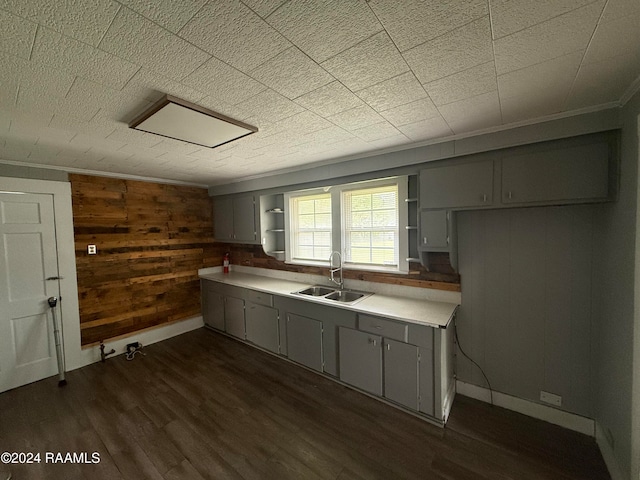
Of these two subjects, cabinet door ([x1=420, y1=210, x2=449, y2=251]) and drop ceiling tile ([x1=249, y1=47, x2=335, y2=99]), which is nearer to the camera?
drop ceiling tile ([x1=249, y1=47, x2=335, y2=99])

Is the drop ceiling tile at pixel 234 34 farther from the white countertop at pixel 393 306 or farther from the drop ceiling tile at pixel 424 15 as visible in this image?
the white countertop at pixel 393 306

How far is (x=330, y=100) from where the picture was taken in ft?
5.30

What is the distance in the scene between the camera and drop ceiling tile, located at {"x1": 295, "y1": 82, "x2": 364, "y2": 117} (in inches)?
58.7

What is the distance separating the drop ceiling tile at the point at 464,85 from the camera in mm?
1337

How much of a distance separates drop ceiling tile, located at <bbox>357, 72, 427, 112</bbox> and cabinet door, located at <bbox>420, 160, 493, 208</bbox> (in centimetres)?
91

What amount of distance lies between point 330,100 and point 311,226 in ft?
7.23

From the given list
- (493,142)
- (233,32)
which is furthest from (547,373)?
(233,32)

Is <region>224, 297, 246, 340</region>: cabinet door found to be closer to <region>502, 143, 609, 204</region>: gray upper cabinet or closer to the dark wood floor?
the dark wood floor

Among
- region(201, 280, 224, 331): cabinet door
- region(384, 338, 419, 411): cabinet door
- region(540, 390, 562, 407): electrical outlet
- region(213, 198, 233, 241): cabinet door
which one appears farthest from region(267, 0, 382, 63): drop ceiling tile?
region(201, 280, 224, 331): cabinet door

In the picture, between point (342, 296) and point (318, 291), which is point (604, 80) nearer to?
point (342, 296)

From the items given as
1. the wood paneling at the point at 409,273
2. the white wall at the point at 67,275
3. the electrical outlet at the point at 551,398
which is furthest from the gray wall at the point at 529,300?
the white wall at the point at 67,275

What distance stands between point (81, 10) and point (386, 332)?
8.72 feet

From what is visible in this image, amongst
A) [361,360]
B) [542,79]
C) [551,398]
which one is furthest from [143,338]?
[542,79]

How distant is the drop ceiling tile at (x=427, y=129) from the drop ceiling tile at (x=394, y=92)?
15.7 inches
